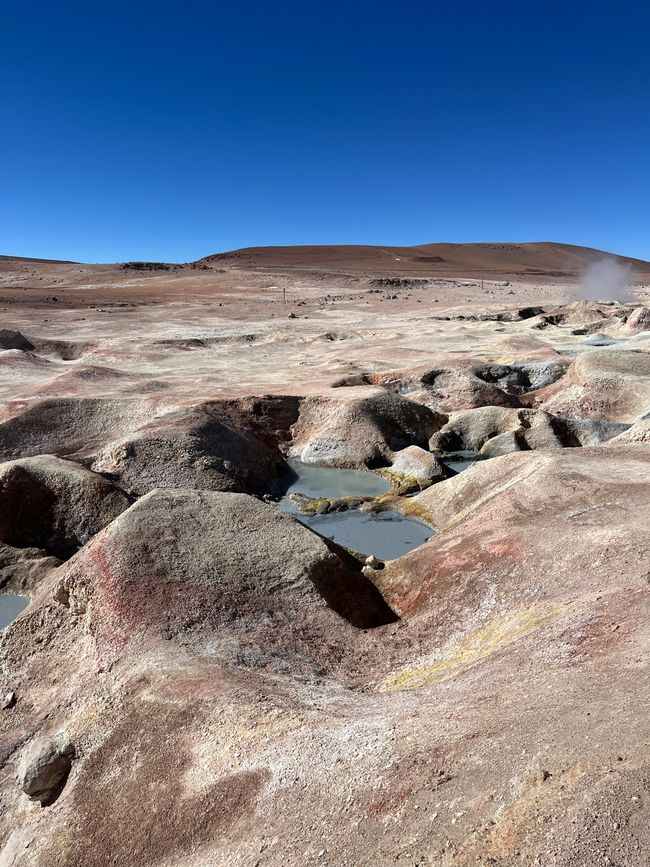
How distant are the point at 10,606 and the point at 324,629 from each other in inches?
256

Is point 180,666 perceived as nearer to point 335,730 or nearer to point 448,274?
point 335,730

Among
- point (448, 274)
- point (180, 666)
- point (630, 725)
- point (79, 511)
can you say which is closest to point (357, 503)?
point (79, 511)

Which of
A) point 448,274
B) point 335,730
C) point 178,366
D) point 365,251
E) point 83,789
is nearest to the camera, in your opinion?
point 335,730

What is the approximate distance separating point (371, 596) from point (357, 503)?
6.69m

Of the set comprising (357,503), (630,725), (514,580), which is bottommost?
(357,503)

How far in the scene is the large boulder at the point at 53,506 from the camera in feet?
45.1

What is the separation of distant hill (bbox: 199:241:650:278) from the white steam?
13.1 m

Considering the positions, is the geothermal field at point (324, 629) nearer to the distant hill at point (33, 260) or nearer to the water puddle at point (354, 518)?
the water puddle at point (354, 518)

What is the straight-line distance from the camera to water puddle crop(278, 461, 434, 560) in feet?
47.0

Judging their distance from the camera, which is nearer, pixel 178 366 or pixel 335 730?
pixel 335 730

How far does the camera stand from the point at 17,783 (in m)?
6.79

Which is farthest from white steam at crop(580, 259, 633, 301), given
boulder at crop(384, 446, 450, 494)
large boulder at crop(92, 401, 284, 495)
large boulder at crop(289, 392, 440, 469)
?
large boulder at crop(92, 401, 284, 495)

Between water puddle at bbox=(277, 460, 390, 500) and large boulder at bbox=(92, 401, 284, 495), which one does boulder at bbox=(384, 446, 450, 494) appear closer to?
water puddle at bbox=(277, 460, 390, 500)

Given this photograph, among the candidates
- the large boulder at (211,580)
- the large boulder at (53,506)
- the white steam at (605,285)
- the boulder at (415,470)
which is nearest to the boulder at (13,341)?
the large boulder at (53,506)
